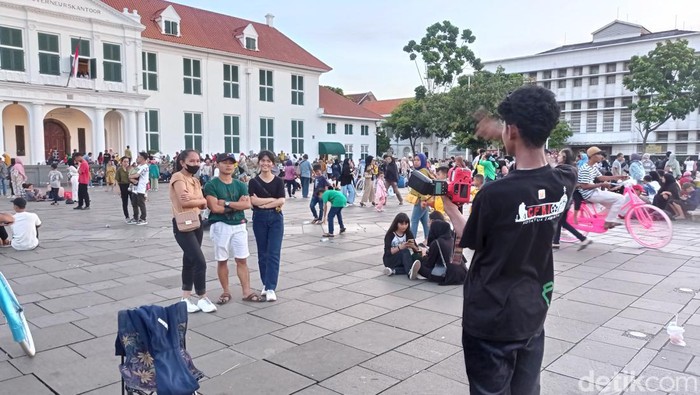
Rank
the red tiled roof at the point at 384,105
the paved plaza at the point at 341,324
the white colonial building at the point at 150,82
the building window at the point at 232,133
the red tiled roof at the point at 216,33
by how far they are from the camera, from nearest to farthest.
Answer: the paved plaza at the point at 341,324 < the white colonial building at the point at 150,82 < the red tiled roof at the point at 216,33 < the building window at the point at 232,133 < the red tiled roof at the point at 384,105

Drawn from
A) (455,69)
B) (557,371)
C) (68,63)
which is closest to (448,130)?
(455,69)

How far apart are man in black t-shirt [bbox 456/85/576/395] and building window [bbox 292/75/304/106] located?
38.2 metres

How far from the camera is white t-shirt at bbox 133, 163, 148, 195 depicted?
1225 centimetres

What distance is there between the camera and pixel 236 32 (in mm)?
37562

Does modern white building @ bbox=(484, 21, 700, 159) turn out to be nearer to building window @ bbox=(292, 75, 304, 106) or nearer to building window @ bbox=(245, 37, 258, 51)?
building window @ bbox=(292, 75, 304, 106)

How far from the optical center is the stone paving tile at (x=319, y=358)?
4.08m

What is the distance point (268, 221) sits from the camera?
5973 mm

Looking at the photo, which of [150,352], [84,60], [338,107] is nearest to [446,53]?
[338,107]

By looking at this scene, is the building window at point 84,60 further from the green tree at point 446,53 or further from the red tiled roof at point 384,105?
the red tiled roof at point 384,105

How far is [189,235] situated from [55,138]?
93.1 ft

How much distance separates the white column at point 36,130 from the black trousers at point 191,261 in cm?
2486

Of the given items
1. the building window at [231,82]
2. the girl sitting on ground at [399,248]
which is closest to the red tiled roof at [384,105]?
the building window at [231,82]

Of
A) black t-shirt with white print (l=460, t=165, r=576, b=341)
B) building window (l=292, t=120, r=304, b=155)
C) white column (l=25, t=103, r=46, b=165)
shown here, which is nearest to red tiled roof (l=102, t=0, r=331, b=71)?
building window (l=292, t=120, r=304, b=155)

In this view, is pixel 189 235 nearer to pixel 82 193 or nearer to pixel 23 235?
pixel 23 235
